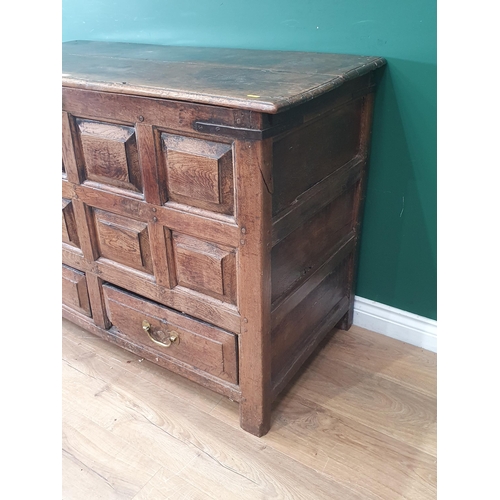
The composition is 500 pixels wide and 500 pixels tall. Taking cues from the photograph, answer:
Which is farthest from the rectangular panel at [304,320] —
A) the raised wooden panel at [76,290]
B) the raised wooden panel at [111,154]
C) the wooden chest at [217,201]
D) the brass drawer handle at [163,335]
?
the raised wooden panel at [76,290]

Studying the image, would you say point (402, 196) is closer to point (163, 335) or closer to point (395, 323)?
point (395, 323)

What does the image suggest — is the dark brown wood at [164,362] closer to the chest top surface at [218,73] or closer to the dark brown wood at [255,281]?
the dark brown wood at [255,281]

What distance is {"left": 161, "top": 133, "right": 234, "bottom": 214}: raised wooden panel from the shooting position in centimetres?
96

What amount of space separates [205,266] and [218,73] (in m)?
0.44

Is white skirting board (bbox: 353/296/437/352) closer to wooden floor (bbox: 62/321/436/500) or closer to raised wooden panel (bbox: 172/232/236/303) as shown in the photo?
wooden floor (bbox: 62/321/436/500)

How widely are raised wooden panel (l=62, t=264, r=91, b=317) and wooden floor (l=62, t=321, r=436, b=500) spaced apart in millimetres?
155

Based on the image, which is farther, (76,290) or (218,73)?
(76,290)

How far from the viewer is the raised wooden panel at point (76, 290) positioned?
56.3 inches

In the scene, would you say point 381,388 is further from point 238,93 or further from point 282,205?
point 238,93

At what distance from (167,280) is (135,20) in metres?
0.94

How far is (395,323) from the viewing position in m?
1.54

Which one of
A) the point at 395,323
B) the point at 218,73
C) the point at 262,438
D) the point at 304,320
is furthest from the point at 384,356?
the point at 218,73

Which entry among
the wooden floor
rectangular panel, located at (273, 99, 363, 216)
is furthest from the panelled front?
the wooden floor
